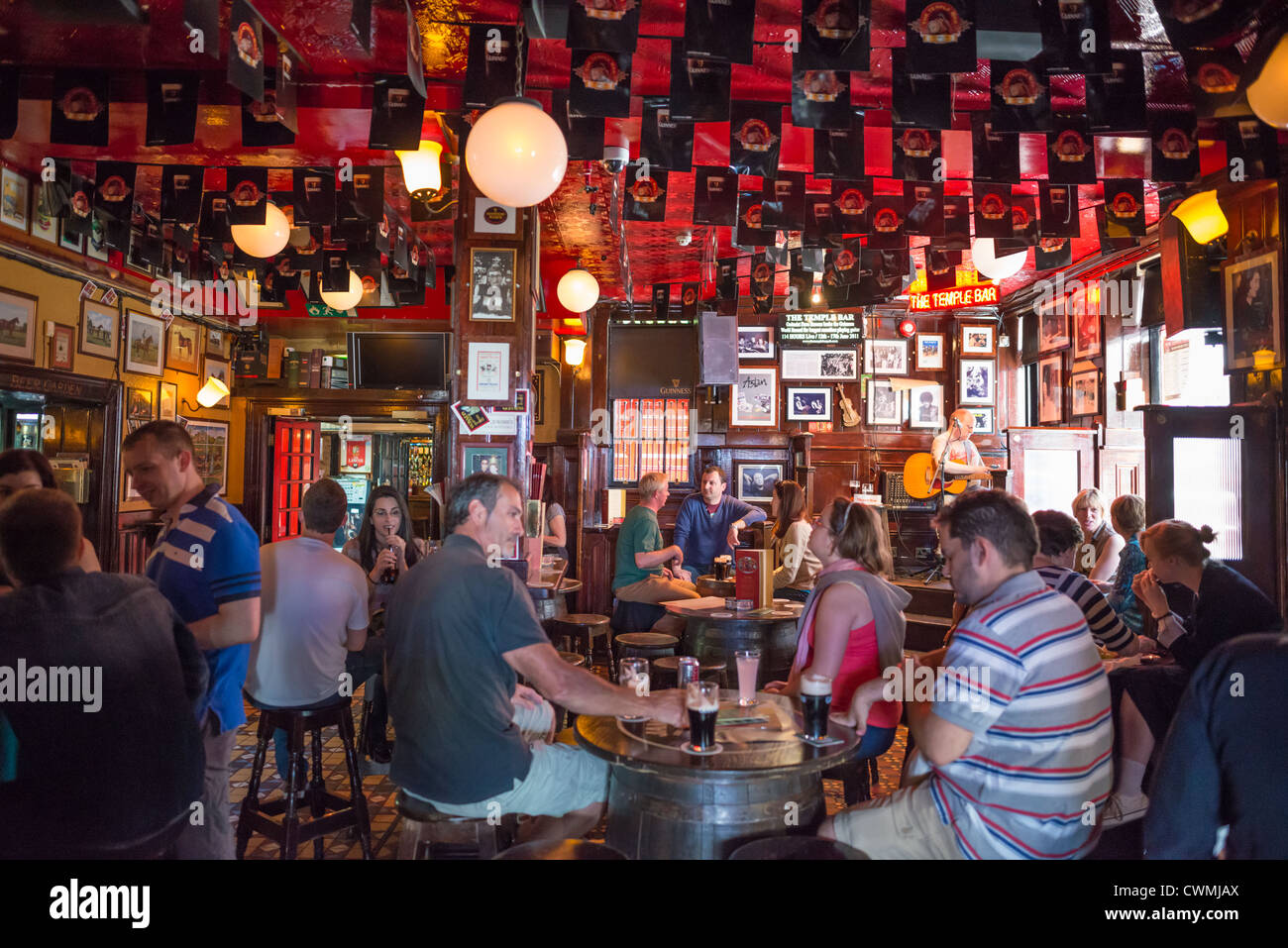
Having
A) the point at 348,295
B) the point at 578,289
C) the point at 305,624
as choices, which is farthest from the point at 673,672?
the point at 348,295

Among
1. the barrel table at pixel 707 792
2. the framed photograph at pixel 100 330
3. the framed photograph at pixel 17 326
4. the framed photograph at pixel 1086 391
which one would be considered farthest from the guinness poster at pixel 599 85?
the framed photograph at pixel 1086 391

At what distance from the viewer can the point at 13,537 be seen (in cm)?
190

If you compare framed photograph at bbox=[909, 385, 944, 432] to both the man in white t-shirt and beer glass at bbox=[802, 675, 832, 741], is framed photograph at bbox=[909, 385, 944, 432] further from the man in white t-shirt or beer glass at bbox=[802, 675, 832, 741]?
beer glass at bbox=[802, 675, 832, 741]

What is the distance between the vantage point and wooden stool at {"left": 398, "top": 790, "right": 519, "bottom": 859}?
2.28 meters

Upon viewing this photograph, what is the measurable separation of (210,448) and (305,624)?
26.9ft

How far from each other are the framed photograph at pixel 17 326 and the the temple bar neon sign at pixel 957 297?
28.7 feet

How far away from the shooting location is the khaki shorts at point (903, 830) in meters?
2.23

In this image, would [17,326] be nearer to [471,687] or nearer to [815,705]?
[471,687]

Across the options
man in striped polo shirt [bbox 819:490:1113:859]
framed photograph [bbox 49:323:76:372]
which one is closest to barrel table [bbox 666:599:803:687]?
man in striped polo shirt [bbox 819:490:1113:859]

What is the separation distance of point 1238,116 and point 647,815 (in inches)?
203

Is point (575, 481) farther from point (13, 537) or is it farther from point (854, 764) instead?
point (13, 537)

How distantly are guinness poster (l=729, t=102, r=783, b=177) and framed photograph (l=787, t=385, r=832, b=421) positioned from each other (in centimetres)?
606

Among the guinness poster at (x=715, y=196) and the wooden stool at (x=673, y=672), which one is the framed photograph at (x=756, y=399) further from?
the wooden stool at (x=673, y=672)

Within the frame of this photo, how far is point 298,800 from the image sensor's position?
3.13 meters
